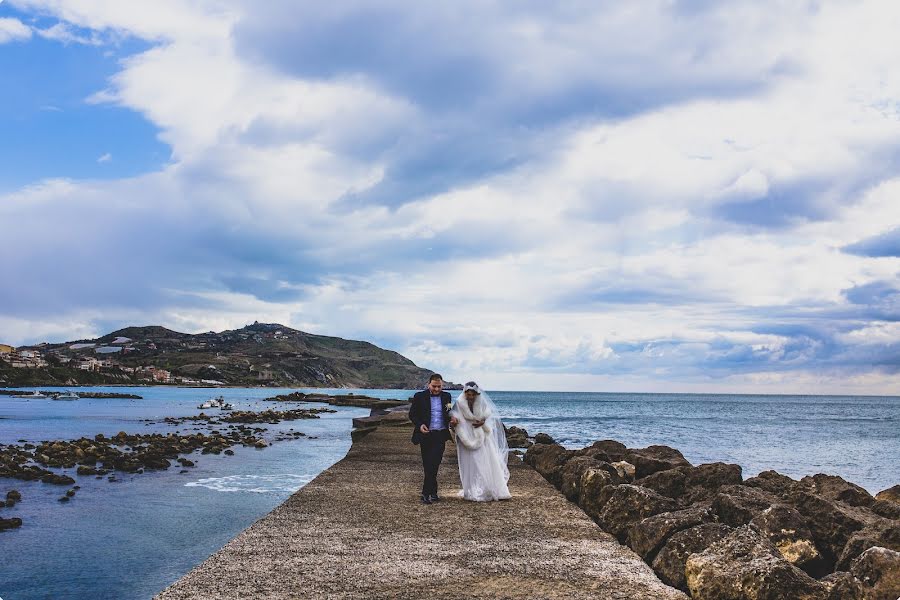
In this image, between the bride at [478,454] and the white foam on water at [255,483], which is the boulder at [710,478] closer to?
the bride at [478,454]

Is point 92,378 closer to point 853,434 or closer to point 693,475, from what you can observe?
point 853,434

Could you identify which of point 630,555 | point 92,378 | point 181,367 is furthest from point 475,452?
point 181,367

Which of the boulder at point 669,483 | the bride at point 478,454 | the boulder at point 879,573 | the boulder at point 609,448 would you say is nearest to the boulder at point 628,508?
the bride at point 478,454

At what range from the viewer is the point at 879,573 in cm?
596

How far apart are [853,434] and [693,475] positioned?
148ft

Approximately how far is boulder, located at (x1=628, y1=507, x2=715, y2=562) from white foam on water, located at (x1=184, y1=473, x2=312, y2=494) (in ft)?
34.1

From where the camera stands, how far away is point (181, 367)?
578ft

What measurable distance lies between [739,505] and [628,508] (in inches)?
60.9

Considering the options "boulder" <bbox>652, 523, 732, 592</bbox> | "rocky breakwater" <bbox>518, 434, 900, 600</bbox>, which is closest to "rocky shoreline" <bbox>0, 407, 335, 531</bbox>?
"rocky breakwater" <bbox>518, 434, 900, 600</bbox>

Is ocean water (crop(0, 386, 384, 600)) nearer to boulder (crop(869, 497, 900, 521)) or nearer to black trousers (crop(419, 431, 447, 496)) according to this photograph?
black trousers (crop(419, 431, 447, 496))

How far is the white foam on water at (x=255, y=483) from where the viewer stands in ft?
55.4

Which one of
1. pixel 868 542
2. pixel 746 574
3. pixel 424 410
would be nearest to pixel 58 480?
pixel 424 410

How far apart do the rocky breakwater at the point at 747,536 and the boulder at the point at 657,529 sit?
11mm

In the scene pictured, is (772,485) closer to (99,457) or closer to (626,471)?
(626,471)
